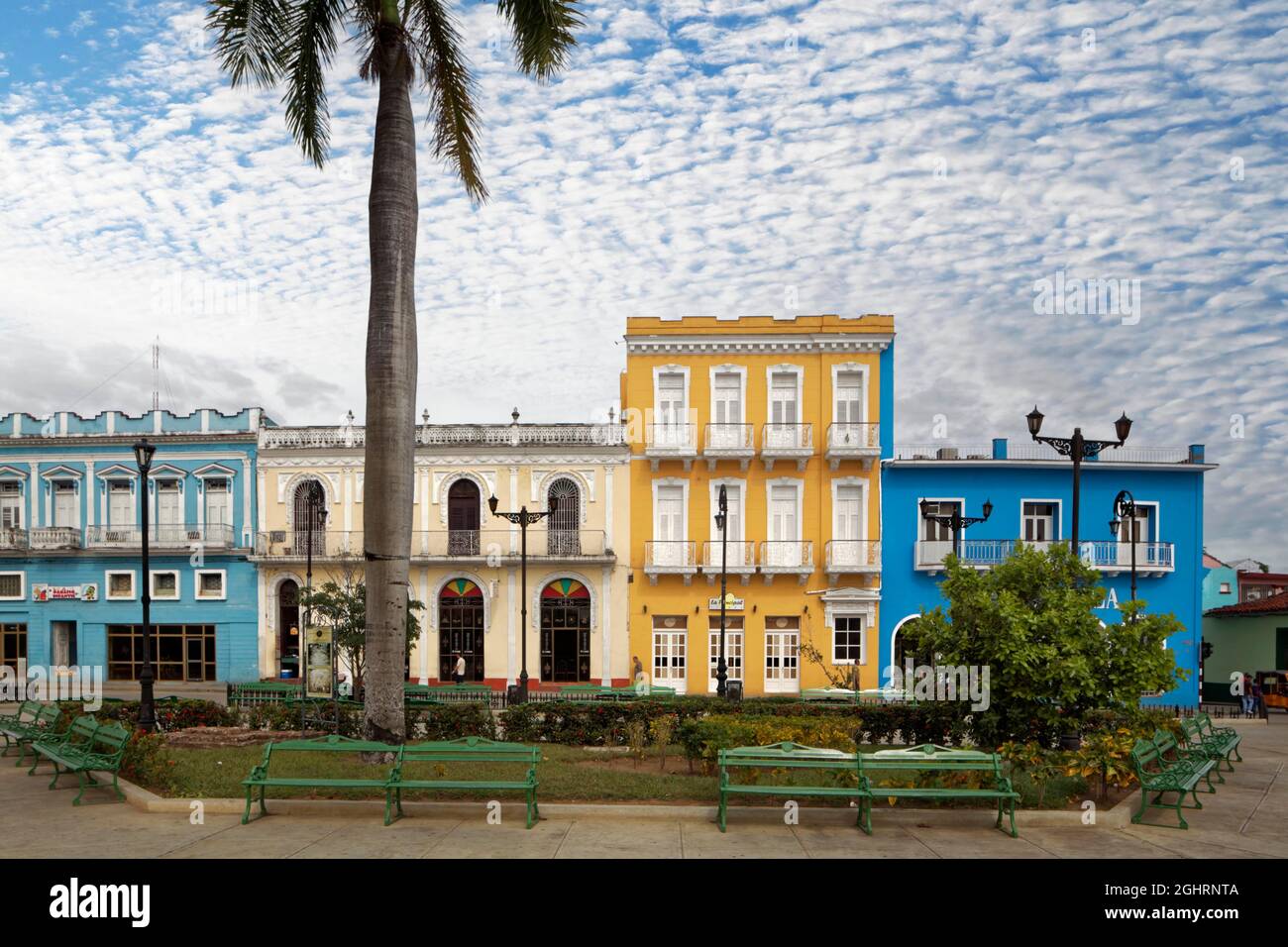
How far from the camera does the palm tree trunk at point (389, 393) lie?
12.8 meters

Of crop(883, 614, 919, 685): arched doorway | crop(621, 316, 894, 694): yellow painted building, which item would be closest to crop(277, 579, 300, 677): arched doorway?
crop(621, 316, 894, 694): yellow painted building

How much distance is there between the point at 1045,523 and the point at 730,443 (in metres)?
10.8

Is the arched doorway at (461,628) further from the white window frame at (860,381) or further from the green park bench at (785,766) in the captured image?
the green park bench at (785,766)

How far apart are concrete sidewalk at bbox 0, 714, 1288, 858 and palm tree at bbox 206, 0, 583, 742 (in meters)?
3.35

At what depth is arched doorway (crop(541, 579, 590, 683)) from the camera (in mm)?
30547

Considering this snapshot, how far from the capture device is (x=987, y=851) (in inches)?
345

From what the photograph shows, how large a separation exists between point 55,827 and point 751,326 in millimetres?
24150

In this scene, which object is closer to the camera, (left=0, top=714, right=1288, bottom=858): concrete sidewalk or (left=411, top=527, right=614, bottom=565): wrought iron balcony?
(left=0, top=714, right=1288, bottom=858): concrete sidewalk

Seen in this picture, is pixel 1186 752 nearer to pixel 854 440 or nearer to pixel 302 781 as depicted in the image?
pixel 302 781

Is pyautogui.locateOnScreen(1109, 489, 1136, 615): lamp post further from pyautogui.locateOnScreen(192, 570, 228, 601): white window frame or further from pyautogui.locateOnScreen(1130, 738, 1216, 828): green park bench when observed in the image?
pyautogui.locateOnScreen(192, 570, 228, 601): white window frame

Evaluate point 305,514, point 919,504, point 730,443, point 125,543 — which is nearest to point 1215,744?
point 919,504

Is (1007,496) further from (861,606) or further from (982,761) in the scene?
(982,761)
